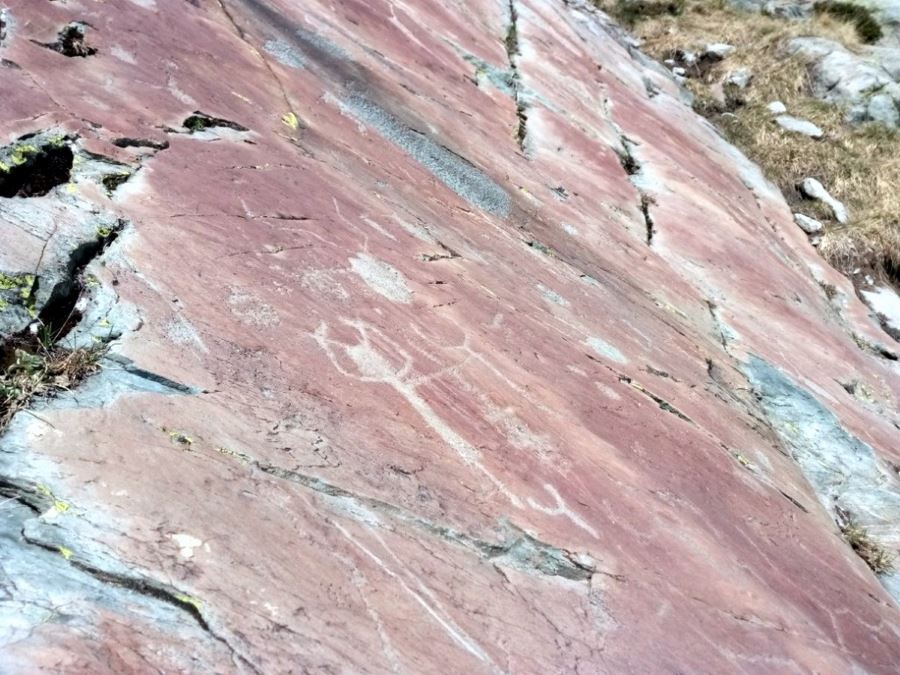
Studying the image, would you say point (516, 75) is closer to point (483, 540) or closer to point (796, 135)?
point (796, 135)

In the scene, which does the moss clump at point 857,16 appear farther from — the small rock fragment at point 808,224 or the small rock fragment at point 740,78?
the small rock fragment at point 808,224

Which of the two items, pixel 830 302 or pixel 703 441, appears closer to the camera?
pixel 703 441

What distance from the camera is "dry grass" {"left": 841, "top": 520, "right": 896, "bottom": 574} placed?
417cm

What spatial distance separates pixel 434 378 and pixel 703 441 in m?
1.59

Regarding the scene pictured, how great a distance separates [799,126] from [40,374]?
10404mm

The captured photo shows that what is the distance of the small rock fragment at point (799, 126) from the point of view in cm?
1006

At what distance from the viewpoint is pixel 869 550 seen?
4.20 m

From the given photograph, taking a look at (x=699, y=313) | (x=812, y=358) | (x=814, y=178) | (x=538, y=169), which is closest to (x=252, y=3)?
(x=538, y=169)

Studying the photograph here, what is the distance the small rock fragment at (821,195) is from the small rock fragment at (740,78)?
2400 mm

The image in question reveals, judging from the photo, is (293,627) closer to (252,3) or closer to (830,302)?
(252,3)

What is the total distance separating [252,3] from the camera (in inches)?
203

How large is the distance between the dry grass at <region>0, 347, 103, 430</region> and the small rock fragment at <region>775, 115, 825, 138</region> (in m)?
10.1

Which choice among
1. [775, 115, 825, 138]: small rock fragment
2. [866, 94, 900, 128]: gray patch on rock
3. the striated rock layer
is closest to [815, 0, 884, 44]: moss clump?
[866, 94, 900, 128]: gray patch on rock

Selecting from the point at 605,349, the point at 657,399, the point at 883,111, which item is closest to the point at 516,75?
the point at 605,349
